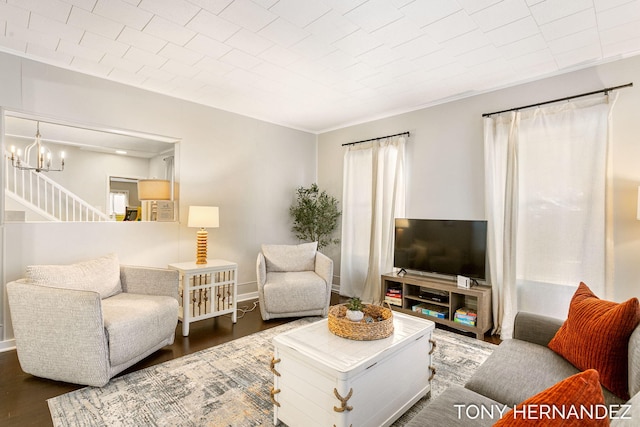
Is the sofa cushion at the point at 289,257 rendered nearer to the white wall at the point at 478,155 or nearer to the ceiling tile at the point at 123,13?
the white wall at the point at 478,155

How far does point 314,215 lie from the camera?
4.85 meters

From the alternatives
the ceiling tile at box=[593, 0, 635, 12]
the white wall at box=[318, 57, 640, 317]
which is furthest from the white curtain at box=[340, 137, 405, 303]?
the ceiling tile at box=[593, 0, 635, 12]

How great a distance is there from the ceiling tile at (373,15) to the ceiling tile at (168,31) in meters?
1.22

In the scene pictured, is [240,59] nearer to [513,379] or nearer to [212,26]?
[212,26]

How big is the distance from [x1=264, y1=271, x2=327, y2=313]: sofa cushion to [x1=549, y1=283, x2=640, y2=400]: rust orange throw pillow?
233cm

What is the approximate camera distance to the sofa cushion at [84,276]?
7.98 feet

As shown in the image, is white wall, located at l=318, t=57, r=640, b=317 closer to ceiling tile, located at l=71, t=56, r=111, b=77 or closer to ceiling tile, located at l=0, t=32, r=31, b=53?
ceiling tile, located at l=71, t=56, r=111, b=77

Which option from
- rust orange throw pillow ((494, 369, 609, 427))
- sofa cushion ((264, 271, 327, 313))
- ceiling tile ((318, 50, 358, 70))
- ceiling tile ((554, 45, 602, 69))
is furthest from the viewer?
sofa cushion ((264, 271, 327, 313))

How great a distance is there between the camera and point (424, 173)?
397 centimetres

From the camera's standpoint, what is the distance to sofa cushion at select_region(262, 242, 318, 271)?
3969mm

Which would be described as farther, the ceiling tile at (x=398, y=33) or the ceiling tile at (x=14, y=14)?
the ceiling tile at (x=398, y=33)

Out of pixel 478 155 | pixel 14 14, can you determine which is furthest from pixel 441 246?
pixel 14 14

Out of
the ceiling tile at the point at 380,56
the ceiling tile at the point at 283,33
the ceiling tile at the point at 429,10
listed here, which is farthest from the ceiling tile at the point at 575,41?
the ceiling tile at the point at 283,33

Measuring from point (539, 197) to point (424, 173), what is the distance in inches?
50.1
